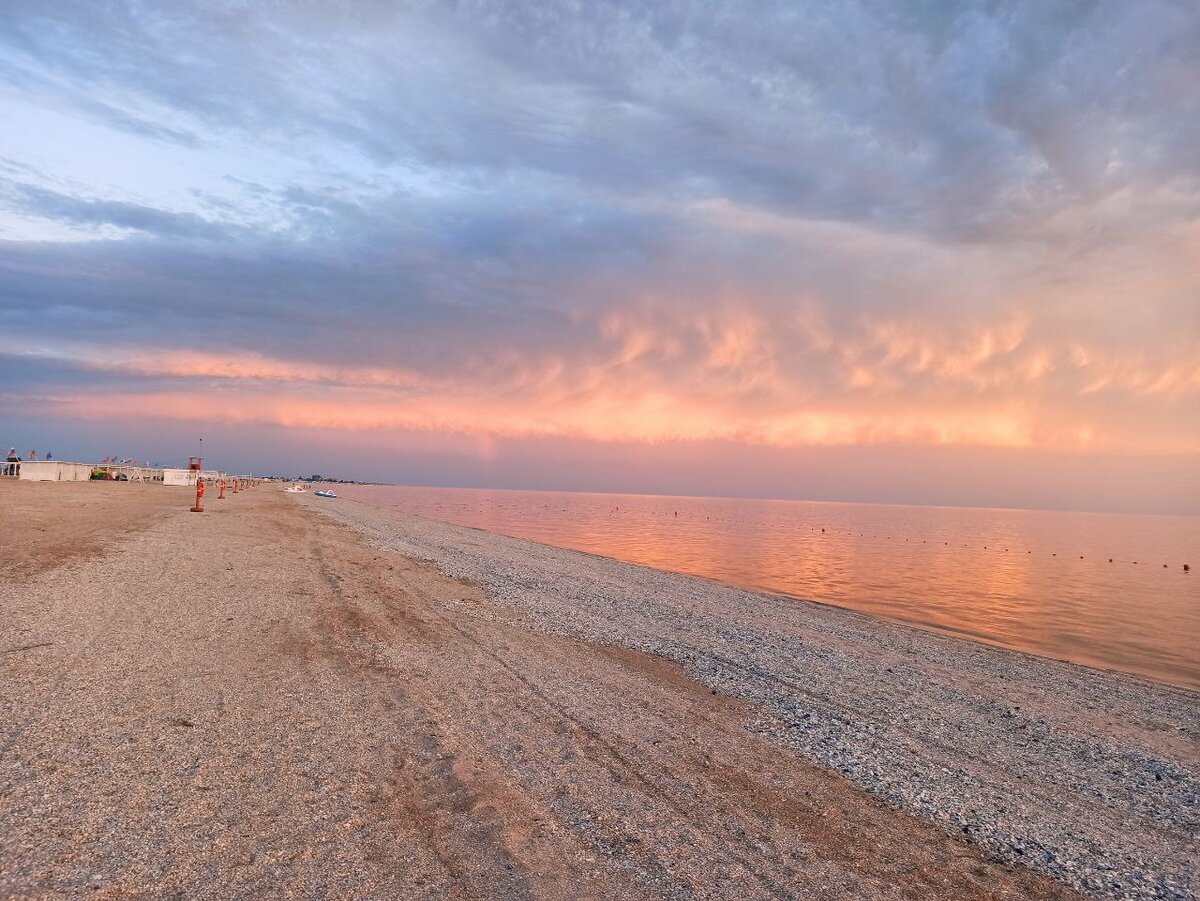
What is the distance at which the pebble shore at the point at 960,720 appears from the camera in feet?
25.1

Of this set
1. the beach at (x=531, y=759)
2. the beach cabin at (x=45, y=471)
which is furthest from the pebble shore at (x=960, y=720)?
the beach cabin at (x=45, y=471)

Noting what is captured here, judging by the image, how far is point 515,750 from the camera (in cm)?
856

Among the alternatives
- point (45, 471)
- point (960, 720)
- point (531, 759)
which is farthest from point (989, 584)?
point (45, 471)

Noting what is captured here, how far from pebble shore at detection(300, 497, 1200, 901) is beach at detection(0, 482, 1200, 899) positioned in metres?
0.07

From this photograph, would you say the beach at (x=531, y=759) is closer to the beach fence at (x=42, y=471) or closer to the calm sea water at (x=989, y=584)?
the calm sea water at (x=989, y=584)

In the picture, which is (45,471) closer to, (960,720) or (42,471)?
(42,471)

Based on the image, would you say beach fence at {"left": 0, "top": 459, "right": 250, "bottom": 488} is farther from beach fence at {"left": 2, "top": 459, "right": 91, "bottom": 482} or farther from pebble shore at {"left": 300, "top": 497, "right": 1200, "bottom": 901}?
pebble shore at {"left": 300, "top": 497, "right": 1200, "bottom": 901}

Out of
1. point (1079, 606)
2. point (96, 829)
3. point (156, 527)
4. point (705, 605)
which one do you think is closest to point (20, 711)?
point (96, 829)

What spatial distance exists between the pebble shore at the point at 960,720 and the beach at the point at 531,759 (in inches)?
2.8

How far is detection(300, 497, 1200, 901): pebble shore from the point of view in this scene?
766 cm

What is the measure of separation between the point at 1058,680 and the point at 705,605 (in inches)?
400

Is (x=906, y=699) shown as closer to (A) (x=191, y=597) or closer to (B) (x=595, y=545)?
(A) (x=191, y=597)

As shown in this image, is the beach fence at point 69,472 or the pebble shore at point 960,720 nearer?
the pebble shore at point 960,720

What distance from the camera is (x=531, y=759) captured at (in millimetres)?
8297
